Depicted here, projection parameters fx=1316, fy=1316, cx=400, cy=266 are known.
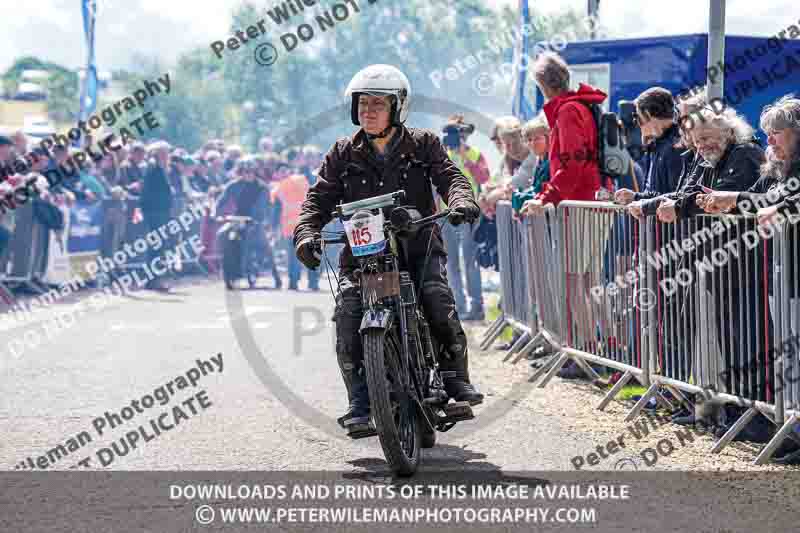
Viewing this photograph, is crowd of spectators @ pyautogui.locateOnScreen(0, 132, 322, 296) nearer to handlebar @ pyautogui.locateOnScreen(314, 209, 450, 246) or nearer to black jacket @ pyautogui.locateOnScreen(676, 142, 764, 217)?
handlebar @ pyautogui.locateOnScreen(314, 209, 450, 246)

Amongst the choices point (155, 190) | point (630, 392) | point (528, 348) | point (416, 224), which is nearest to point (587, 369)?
point (630, 392)

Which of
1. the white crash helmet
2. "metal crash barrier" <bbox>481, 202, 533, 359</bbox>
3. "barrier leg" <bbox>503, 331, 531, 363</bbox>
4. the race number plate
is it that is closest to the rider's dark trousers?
the race number plate

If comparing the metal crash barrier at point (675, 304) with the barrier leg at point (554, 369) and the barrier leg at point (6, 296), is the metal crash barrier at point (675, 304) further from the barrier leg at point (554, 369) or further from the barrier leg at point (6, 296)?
the barrier leg at point (6, 296)

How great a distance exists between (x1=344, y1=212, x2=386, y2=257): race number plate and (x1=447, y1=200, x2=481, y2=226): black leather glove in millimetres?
448

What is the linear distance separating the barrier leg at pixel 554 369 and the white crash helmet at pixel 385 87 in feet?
9.80

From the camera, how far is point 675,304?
307 inches

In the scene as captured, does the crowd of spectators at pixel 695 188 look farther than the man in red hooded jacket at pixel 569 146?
No

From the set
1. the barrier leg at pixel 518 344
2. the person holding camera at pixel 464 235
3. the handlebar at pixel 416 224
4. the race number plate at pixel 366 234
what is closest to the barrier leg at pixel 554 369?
the barrier leg at pixel 518 344

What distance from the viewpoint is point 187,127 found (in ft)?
143

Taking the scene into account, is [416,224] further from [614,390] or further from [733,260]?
[614,390]

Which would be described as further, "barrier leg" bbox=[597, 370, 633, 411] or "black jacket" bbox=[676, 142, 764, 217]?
"barrier leg" bbox=[597, 370, 633, 411]

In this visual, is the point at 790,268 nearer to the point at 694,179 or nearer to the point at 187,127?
the point at 694,179

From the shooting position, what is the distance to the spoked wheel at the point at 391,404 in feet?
20.3

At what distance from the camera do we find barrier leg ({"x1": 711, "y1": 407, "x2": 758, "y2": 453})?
22.7 feet
